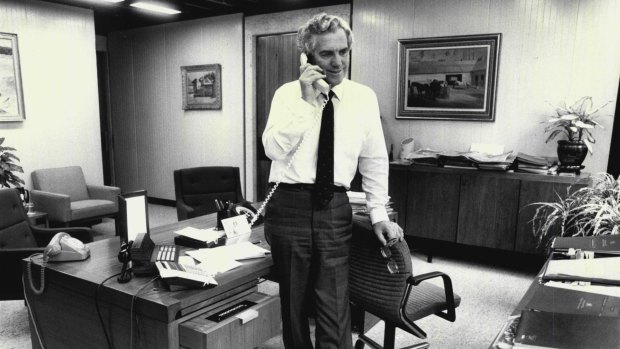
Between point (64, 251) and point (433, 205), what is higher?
point (64, 251)

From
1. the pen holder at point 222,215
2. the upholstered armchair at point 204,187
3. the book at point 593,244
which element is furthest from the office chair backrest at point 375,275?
the upholstered armchair at point 204,187

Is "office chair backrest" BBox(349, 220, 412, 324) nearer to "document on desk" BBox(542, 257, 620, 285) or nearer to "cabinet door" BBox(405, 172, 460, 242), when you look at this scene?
"document on desk" BBox(542, 257, 620, 285)

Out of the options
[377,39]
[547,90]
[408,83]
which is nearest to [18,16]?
[377,39]

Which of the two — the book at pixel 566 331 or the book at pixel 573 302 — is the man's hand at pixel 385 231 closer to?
the book at pixel 573 302

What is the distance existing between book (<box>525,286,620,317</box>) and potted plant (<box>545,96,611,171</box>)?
2.78 meters

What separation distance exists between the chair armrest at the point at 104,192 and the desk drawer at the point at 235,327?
3749mm

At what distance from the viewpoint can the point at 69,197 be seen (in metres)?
4.52

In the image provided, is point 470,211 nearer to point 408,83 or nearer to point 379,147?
point 408,83

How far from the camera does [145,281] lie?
1.78 metres

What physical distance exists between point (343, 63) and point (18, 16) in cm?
486

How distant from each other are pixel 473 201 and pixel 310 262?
2686 mm

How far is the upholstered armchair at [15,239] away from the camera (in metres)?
2.58

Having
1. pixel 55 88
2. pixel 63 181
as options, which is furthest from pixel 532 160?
pixel 55 88

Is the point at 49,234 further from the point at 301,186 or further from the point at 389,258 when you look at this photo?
the point at 389,258
